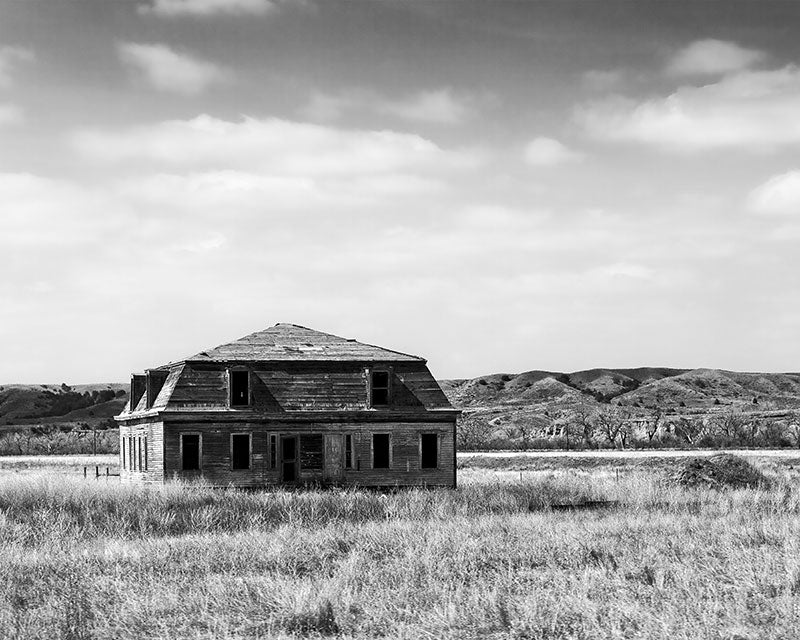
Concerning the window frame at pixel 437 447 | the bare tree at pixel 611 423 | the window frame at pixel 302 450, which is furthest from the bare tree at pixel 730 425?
the window frame at pixel 302 450

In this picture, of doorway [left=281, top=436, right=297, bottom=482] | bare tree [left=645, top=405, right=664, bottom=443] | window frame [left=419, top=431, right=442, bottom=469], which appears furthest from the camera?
bare tree [left=645, top=405, right=664, bottom=443]

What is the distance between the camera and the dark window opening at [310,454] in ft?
106

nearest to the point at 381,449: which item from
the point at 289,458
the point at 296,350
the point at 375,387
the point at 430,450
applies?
the point at 430,450

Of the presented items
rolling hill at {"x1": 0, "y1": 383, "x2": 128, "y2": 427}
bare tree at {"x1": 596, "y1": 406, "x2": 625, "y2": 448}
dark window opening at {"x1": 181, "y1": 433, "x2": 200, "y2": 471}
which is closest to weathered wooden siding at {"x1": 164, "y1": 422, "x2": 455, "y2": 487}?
dark window opening at {"x1": 181, "y1": 433, "x2": 200, "y2": 471}

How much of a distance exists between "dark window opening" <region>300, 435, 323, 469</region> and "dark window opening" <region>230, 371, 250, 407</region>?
6.71 feet

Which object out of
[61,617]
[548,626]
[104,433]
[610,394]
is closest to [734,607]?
[548,626]

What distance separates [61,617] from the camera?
448 inches

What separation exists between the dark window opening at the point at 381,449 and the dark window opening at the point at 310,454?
1.64 m

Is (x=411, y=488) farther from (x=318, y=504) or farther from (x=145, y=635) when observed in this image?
(x=145, y=635)

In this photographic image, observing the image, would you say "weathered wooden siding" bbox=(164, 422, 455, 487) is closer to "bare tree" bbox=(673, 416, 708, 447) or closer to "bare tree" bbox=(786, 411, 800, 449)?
"bare tree" bbox=(673, 416, 708, 447)

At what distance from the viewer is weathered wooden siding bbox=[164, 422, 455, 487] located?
31.6 m

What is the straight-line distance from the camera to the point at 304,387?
32.4 meters

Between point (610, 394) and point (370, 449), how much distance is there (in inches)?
3191

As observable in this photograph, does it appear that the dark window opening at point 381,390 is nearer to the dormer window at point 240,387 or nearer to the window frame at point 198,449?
the dormer window at point 240,387
